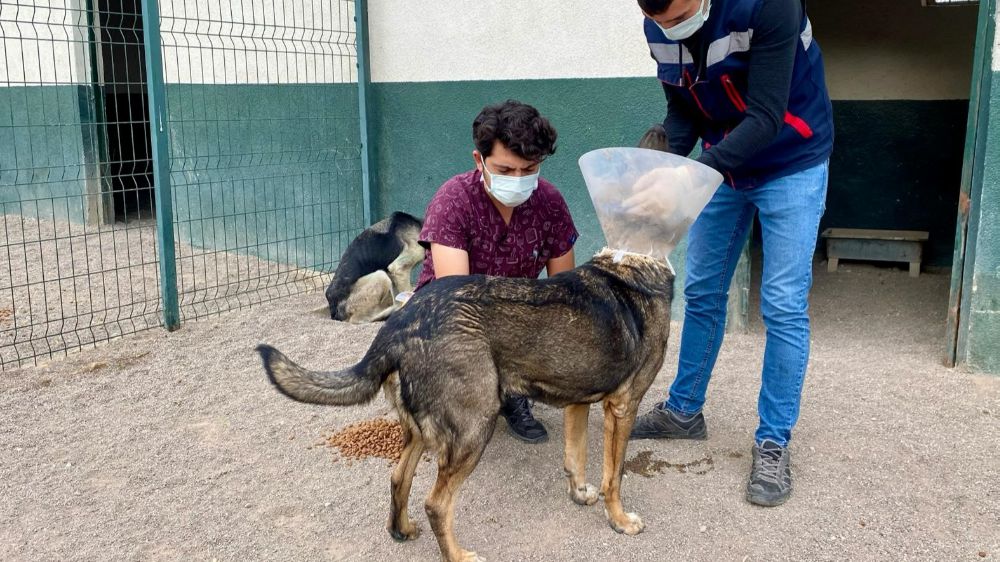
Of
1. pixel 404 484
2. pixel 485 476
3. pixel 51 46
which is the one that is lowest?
pixel 485 476

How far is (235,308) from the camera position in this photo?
21.9 feet

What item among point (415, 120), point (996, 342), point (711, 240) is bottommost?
point (996, 342)

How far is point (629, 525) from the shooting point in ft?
10.8

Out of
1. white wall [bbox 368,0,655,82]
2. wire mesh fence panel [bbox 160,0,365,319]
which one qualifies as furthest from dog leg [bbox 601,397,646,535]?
wire mesh fence panel [bbox 160,0,365,319]

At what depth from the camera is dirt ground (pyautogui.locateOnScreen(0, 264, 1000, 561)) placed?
10.7ft

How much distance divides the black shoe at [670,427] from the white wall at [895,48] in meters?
5.83

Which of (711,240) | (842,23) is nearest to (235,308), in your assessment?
(711,240)

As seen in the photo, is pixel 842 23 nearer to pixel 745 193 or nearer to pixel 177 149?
pixel 745 193

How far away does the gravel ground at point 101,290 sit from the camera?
231 inches

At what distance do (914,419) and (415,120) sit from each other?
4398mm

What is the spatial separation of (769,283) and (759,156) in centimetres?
53

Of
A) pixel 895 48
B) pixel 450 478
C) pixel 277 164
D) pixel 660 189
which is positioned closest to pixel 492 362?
pixel 450 478

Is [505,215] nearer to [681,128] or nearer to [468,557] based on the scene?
[681,128]

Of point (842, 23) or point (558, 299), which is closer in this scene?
point (558, 299)
